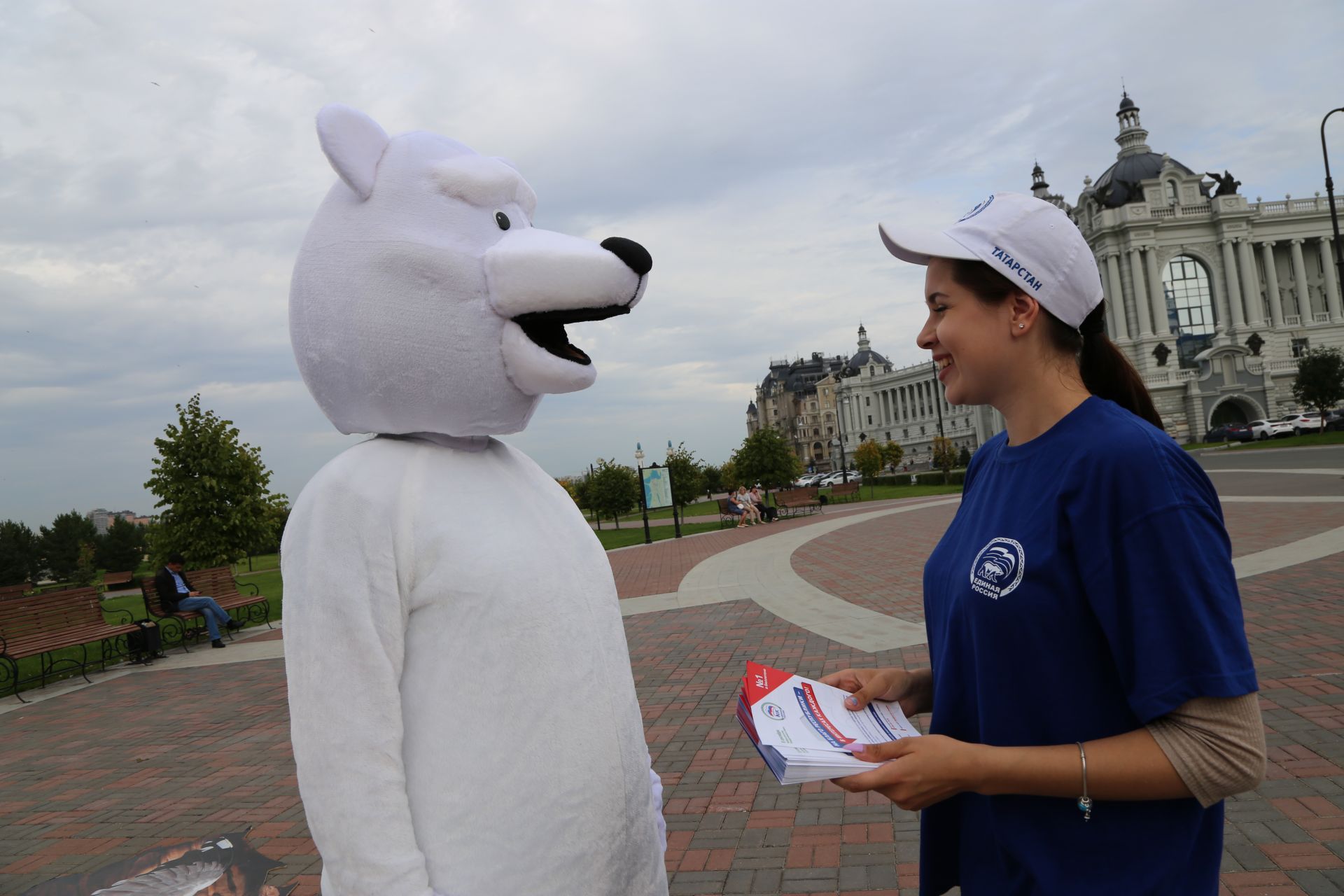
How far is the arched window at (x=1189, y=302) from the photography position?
238 ft

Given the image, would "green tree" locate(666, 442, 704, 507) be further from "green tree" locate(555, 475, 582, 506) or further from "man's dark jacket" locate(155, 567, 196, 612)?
"man's dark jacket" locate(155, 567, 196, 612)

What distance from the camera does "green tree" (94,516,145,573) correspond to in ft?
132

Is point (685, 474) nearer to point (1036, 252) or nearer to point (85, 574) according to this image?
point (85, 574)

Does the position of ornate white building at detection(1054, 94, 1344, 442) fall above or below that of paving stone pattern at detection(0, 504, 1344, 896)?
above

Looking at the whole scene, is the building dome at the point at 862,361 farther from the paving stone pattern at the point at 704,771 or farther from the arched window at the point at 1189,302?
the paving stone pattern at the point at 704,771

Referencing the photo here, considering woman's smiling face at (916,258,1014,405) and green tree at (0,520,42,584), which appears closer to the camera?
woman's smiling face at (916,258,1014,405)

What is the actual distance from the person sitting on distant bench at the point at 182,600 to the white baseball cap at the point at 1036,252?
467 inches

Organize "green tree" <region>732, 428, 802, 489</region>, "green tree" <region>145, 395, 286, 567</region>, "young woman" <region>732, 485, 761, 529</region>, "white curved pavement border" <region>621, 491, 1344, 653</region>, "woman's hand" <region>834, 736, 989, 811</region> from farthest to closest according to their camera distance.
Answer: "green tree" <region>732, 428, 802, 489</region>, "young woman" <region>732, 485, 761, 529</region>, "green tree" <region>145, 395, 286, 567</region>, "white curved pavement border" <region>621, 491, 1344, 653</region>, "woman's hand" <region>834, 736, 989, 811</region>

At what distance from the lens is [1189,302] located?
73125 mm

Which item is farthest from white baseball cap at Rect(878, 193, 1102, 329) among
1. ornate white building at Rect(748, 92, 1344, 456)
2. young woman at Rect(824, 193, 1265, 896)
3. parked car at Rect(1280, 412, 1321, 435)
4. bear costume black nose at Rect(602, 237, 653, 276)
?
ornate white building at Rect(748, 92, 1344, 456)

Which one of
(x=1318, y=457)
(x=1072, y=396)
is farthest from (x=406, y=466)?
(x=1318, y=457)

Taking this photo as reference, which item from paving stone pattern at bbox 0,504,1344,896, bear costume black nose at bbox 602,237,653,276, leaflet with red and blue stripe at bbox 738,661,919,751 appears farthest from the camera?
paving stone pattern at bbox 0,504,1344,896

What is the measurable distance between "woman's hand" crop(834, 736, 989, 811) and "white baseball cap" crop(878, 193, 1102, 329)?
779 mm

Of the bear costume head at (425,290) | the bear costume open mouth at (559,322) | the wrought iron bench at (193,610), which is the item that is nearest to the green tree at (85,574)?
the wrought iron bench at (193,610)
